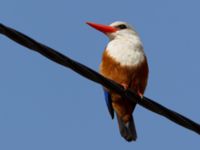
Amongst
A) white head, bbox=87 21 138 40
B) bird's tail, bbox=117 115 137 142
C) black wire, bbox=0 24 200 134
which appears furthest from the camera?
white head, bbox=87 21 138 40

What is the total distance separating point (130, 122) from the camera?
23.7 ft

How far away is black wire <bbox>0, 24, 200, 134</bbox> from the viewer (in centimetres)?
427

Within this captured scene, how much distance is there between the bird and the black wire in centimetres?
139

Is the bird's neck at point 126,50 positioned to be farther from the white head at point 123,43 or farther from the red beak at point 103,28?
the red beak at point 103,28

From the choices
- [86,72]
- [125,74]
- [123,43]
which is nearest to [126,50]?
[123,43]

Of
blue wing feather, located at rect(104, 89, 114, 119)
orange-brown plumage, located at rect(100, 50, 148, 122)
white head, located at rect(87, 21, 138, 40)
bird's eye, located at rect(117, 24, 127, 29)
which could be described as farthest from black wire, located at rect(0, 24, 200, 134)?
bird's eye, located at rect(117, 24, 127, 29)

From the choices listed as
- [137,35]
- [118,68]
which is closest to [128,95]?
[118,68]

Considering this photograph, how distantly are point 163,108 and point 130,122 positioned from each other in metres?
2.23

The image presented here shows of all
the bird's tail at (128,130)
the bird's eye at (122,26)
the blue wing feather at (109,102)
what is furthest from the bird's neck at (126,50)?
the bird's tail at (128,130)

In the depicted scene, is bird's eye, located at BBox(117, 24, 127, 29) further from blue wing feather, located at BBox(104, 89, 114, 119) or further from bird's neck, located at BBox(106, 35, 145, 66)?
blue wing feather, located at BBox(104, 89, 114, 119)

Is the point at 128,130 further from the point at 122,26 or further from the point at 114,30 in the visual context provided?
the point at 122,26

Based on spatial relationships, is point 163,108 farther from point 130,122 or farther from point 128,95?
point 130,122

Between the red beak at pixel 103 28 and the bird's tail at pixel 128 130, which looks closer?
the bird's tail at pixel 128 130

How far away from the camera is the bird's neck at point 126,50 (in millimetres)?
7090
